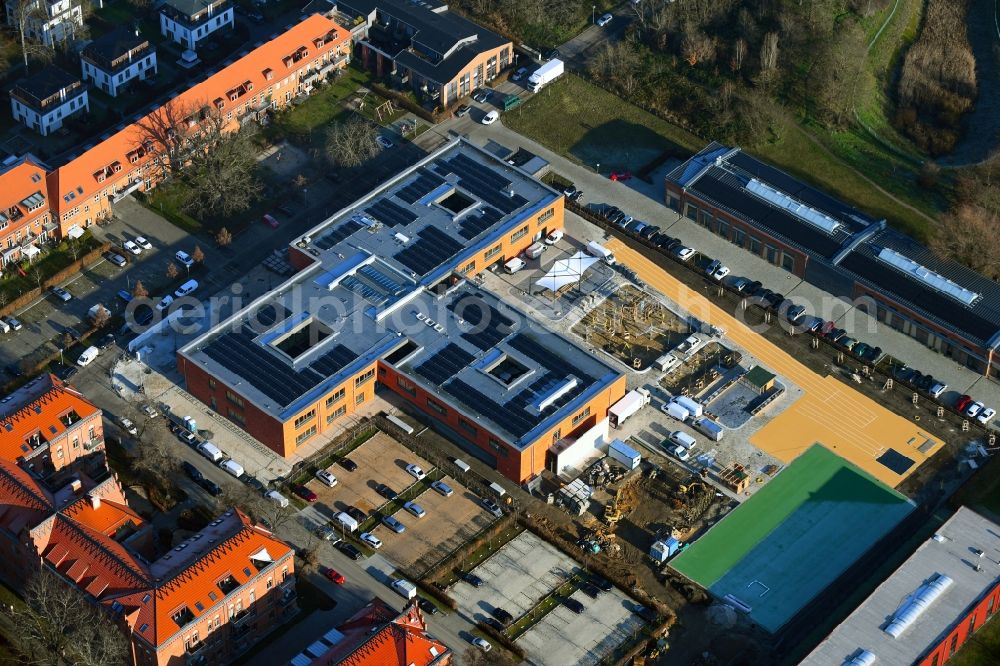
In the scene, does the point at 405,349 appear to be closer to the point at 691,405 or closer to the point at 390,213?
the point at 390,213

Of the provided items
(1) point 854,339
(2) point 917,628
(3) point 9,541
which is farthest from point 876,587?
(3) point 9,541

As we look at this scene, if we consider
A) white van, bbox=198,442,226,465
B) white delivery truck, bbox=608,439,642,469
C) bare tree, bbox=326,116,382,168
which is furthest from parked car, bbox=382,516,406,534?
bare tree, bbox=326,116,382,168

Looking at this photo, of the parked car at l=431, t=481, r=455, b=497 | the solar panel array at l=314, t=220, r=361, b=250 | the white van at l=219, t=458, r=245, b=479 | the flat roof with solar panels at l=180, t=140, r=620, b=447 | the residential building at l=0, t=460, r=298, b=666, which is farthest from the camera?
the solar panel array at l=314, t=220, r=361, b=250

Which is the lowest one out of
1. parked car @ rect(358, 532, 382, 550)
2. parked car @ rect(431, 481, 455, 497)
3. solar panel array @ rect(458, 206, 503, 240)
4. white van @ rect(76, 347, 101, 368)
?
parked car @ rect(358, 532, 382, 550)

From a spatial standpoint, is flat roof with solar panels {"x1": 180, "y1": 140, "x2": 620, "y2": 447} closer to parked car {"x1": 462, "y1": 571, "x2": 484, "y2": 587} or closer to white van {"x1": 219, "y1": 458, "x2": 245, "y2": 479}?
white van {"x1": 219, "y1": 458, "x2": 245, "y2": 479}

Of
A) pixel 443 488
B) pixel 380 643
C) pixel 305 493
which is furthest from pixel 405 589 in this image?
pixel 380 643
